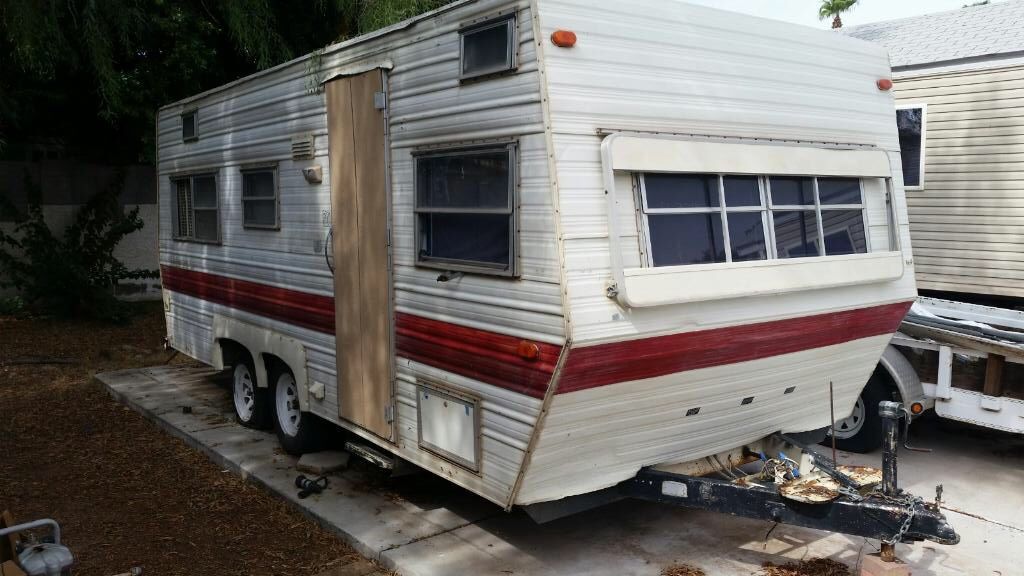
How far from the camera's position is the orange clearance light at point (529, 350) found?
13.8ft

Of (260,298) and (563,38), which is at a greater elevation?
(563,38)

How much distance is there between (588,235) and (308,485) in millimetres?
3324

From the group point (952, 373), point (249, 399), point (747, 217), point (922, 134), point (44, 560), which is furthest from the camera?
point (922, 134)

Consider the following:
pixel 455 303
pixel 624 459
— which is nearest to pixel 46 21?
pixel 455 303

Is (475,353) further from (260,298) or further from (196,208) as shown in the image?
(196,208)

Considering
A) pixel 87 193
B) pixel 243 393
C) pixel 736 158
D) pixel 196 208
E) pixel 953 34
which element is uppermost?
pixel 953 34

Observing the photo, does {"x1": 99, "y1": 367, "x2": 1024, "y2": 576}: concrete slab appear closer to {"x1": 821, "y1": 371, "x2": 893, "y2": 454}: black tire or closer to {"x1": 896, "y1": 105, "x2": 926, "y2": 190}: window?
{"x1": 821, "y1": 371, "x2": 893, "y2": 454}: black tire

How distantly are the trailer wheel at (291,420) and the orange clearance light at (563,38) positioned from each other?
12.8 feet

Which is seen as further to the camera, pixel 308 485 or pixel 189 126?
pixel 189 126

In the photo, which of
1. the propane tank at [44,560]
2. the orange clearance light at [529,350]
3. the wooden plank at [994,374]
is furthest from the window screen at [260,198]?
the wooden plank at [994,374]

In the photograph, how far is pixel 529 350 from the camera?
426cm

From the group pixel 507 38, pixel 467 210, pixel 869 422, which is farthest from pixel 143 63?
pixel 869 422

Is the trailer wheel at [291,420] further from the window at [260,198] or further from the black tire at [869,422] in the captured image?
the black tire at [869,422]

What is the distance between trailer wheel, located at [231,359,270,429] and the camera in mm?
7770
